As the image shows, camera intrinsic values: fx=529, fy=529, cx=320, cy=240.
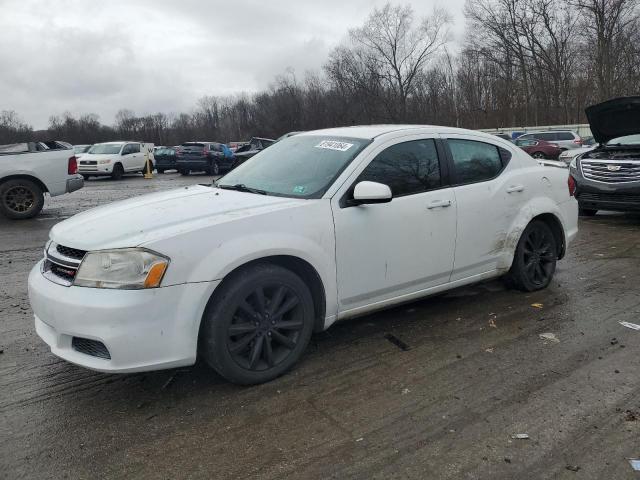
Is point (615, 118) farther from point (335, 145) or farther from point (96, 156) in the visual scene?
point (96, 156)

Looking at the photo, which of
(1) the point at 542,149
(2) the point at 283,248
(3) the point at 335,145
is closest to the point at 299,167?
(3) the point at 335,145

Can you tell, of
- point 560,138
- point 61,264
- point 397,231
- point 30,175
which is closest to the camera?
point 61,264

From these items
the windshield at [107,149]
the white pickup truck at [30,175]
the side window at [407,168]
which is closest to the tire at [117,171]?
the windshield at [107,149]

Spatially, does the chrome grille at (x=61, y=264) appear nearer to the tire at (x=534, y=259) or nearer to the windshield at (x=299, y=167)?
the windshield at (x=299, y=167)

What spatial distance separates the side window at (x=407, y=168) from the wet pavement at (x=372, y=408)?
116 cm

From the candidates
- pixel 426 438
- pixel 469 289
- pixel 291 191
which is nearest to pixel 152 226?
pixel 291 191

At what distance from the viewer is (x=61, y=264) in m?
3.17

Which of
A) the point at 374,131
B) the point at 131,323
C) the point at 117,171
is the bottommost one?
the point at 131,323

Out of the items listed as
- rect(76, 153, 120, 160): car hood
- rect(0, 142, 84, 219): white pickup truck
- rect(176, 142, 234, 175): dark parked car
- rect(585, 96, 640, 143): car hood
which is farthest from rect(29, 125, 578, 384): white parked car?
rect(76, 153, 120, 160): car hood

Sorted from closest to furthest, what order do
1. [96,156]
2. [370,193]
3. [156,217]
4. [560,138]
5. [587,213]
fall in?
[156,217] < [370,193] < [587,213] < [96,156] < [560,138]

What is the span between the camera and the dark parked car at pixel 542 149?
984 inches

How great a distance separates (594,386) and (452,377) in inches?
33.6

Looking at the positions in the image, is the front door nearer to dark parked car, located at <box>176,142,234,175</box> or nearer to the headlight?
the headlight

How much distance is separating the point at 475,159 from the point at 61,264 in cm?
334
